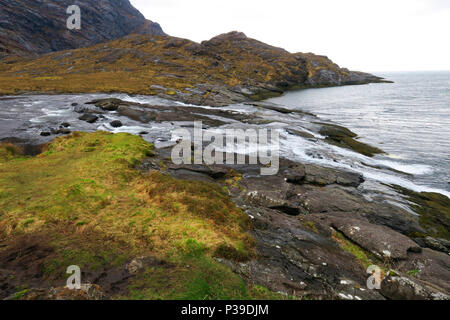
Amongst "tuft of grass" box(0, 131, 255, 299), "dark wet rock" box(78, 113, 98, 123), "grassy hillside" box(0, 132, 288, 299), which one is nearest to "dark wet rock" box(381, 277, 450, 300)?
"grassy hillside" box(0, 132, 288, 299)

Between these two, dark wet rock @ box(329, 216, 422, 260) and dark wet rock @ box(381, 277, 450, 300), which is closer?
dark wet rock @ box(381, 277, 450, 300)

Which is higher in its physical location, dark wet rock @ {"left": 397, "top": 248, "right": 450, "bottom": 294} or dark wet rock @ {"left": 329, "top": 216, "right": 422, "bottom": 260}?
dark wet rock @ {"left": 329, "top": 216, "right": 422, "bottom": 260}

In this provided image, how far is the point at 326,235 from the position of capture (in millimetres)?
13562

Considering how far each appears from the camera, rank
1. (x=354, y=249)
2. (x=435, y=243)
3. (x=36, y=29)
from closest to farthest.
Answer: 1. (x=354, y=249)
2. (x=435, y=243)
3. (x=36, y=29)

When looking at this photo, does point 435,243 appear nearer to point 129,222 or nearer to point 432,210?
point 432,210

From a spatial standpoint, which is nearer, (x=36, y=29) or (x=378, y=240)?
(x=378, y=240)

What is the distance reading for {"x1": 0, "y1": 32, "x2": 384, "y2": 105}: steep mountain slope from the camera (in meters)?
69.6

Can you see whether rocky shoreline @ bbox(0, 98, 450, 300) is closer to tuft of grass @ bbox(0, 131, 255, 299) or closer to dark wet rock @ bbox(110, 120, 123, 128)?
tuft of grass @ bbox(0, 131, 255, 299)

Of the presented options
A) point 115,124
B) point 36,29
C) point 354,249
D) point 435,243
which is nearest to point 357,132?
point 435,243

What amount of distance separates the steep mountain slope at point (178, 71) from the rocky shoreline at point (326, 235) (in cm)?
4797
